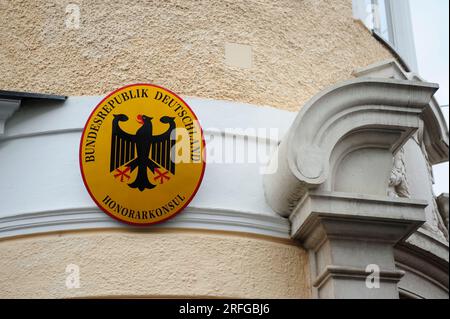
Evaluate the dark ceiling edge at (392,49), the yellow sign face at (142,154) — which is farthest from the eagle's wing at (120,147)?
the dark ceiling edge at (392,49)

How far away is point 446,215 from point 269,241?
171 inches

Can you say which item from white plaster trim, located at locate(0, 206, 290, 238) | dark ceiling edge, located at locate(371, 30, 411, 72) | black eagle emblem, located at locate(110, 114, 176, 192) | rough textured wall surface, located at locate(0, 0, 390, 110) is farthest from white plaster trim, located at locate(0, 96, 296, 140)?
dark ceiling edge, located at locate(371, 30, 411, 72)

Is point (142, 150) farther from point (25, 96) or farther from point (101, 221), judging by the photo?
point (25, 96)

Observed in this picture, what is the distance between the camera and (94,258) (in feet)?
23.0

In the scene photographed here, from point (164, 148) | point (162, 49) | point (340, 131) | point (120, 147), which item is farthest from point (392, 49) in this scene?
point (120, 147)

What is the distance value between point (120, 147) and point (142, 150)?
0.18m

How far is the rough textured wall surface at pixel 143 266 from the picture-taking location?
22.8 feet

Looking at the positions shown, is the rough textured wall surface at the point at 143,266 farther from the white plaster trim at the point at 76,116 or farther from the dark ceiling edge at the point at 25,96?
the dark ceiling edge at the point at 25,96

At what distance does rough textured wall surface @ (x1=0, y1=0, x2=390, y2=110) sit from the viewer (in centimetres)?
782

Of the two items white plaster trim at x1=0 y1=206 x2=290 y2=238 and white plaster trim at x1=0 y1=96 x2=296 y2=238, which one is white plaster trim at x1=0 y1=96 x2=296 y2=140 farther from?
white plaster trim at x1=0 y1=206 x2=290 y2=238

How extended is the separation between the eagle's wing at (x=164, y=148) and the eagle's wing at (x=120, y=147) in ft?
0.57

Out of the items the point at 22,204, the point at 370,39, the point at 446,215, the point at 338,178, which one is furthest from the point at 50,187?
the point at 446,215

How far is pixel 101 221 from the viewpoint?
23.5ft
